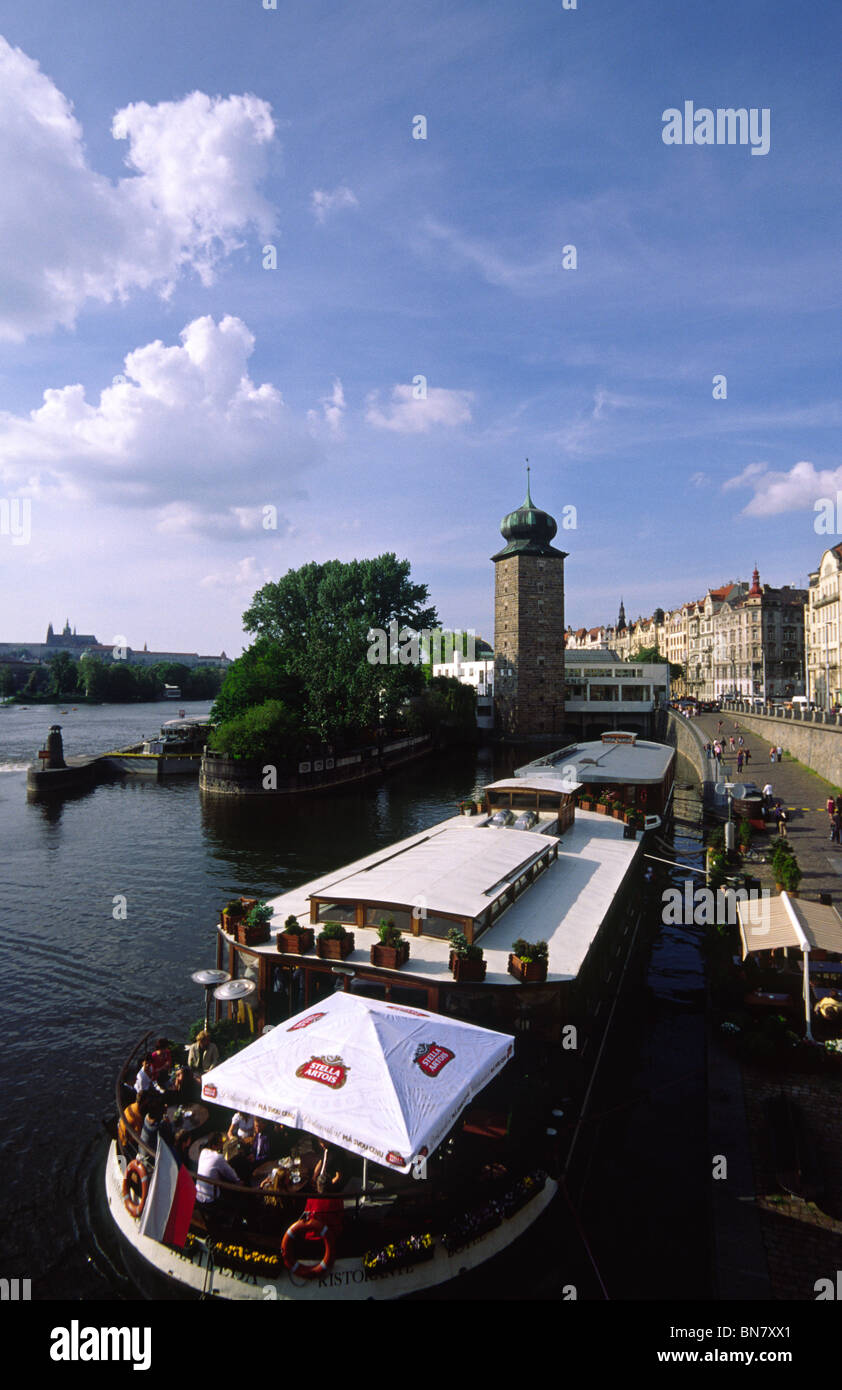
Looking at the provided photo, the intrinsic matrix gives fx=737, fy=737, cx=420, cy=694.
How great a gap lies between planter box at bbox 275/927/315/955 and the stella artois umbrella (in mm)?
3406

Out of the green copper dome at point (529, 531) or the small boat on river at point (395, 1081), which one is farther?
the green copper dome at point (529, 531)

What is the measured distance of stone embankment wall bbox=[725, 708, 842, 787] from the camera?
42.2 m

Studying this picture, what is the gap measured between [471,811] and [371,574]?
6221 cm

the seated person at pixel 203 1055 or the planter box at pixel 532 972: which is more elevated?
Result: the planter box at pixel 532 972

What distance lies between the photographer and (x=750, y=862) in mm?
28984

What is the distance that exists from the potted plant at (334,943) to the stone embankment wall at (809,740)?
36.4 m

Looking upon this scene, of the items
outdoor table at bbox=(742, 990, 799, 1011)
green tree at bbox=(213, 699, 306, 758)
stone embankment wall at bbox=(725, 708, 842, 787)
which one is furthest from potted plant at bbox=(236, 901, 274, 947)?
green tree at bbox=(213, 699, 306, 758)

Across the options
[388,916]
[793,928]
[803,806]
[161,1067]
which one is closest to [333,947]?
[388,916]

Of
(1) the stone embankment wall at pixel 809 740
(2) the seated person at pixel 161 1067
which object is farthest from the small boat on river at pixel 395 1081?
(1) the stone embankment wall at pixel 809 740

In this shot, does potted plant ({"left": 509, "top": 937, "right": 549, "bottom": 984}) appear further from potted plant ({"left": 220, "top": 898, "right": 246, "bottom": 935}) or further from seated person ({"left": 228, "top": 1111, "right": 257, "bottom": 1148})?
potted plant ({"left": 220, "top": 898, "right": 246, "bottom": 935})

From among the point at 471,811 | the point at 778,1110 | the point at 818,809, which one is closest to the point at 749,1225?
the point at 778,1110

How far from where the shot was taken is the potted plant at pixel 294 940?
14695 mm

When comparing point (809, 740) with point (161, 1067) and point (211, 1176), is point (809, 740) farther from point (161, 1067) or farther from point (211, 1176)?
point (211, 1176)

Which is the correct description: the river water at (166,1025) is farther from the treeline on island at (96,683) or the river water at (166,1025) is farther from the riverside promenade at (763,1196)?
the treeline on island at (96,683)
